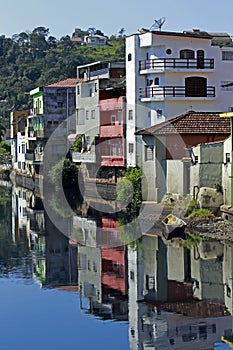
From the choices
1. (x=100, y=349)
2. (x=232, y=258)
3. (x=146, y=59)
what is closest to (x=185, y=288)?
(x=232, y=258)

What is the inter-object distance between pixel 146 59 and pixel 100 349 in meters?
32.2

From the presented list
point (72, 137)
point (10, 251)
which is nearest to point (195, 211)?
point (10, 251)

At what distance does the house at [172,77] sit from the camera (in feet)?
147

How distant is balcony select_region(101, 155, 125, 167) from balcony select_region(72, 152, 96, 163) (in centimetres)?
91

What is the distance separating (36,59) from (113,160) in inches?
3356

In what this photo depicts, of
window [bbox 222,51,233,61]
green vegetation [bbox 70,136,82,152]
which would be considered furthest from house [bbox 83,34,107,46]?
window [bbox 222,51,233,61]

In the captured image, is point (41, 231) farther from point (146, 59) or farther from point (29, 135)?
point (29, 135)

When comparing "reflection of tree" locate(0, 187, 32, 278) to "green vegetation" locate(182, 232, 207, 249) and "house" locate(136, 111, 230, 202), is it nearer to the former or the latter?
"green vegetation" locate(182, 232, 207, 249)

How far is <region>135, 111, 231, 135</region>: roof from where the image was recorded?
119 ft

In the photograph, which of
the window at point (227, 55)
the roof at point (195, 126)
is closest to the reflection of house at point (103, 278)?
the roof at point (195, 126)

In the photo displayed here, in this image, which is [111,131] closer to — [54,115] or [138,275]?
[54,115]

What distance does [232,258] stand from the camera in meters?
24.1

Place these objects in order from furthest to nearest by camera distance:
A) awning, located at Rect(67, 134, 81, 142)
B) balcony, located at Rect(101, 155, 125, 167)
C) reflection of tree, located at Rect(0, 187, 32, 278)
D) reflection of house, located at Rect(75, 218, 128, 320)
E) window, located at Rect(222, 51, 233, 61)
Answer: awning, located at Rect(67, 134, 81, 142)
balcony, located at Rect(101, 155, 125, 167)
window, located at Rect(222, 51, 233, 61)
reflection of tree, located at Rect(0, 187, 32, 278)
reflection of house, located at Rect(75, 218, 128, 320)

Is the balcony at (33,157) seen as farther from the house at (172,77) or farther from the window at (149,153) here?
the window at (149,153)
